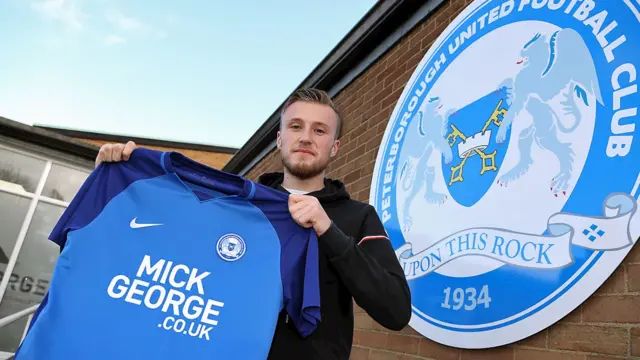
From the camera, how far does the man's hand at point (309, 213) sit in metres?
1.32

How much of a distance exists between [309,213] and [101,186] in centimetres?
73

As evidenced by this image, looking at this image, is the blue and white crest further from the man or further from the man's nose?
the man's nose

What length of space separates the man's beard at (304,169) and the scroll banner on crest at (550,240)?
2.74 ft

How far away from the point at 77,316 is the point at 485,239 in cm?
159

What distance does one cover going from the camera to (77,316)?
4.17 feet

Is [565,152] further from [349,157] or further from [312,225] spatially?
[349,157]

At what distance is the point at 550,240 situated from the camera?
5.40 feet

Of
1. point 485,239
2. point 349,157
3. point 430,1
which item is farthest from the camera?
point 349,157

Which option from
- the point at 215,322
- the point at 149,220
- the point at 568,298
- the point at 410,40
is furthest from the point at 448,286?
the point at 410,40

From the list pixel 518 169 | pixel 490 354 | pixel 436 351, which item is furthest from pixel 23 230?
pixel 518 169

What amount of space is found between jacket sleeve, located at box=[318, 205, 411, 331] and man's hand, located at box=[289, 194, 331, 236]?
28 mm

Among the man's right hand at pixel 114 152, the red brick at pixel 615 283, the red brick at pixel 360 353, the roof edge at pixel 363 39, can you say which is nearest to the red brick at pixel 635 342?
the red brick at pixel 615 283

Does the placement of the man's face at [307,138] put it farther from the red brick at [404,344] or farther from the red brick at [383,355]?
the red brick at [383,355]

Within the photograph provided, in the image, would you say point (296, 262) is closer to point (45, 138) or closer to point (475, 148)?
point (475, 148)
